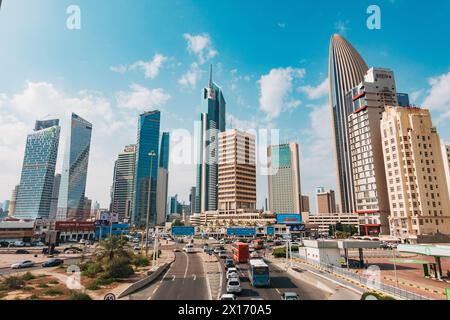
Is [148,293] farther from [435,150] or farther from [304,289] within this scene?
[435,150]

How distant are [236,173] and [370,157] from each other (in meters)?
74.9

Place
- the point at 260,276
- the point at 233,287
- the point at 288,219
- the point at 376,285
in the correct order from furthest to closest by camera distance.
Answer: the point at 288,219 < the point at 260,276 < the point at 233,287 < the point at 376,285

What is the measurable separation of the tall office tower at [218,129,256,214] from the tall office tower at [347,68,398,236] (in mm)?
60978

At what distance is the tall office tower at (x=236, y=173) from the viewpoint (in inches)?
6457

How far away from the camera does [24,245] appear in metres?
92.1

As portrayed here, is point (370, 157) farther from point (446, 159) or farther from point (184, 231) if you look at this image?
point (184, 231)

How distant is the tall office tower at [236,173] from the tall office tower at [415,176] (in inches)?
3087

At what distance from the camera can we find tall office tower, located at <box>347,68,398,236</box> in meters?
127

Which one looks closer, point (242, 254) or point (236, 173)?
point (242, 254)

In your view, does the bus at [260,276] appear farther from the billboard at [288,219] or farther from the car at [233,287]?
the billboard at [288,219]

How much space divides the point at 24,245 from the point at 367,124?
6263 inches

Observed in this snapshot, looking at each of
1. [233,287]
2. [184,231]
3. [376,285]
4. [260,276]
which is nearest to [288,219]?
[184,231]

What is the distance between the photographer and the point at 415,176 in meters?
102
